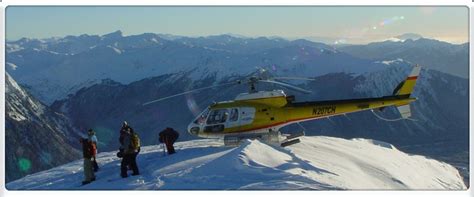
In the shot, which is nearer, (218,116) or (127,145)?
(127,145)

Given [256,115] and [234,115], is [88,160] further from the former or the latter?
[256,115]

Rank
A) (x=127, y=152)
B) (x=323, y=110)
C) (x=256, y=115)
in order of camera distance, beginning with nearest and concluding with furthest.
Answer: (x=127, y=152), (x=256, y=115), (x=323, y=110)

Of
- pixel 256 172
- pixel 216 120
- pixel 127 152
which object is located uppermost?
pixel 216 120

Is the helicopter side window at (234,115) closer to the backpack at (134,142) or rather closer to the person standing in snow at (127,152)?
the backpack at (134,142)

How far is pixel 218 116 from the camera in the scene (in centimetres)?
2477

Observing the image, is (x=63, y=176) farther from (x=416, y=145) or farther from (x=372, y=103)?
(x=416, y=145)

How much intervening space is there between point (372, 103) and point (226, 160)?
10.2m

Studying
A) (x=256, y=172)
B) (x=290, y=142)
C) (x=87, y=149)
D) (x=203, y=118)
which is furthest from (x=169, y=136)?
(x=256, y=172)

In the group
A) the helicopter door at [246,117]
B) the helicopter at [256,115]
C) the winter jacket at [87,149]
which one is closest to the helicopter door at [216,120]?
the helicopter at [256,115]

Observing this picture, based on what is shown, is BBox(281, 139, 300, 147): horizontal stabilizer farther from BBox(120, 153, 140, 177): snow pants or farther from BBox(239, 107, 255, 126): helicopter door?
BBox(120, 153, 140, 177): snow pants

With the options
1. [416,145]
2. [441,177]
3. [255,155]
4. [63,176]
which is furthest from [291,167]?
[416,145]

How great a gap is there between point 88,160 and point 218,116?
755 cm

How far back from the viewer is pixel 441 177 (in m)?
24.8
